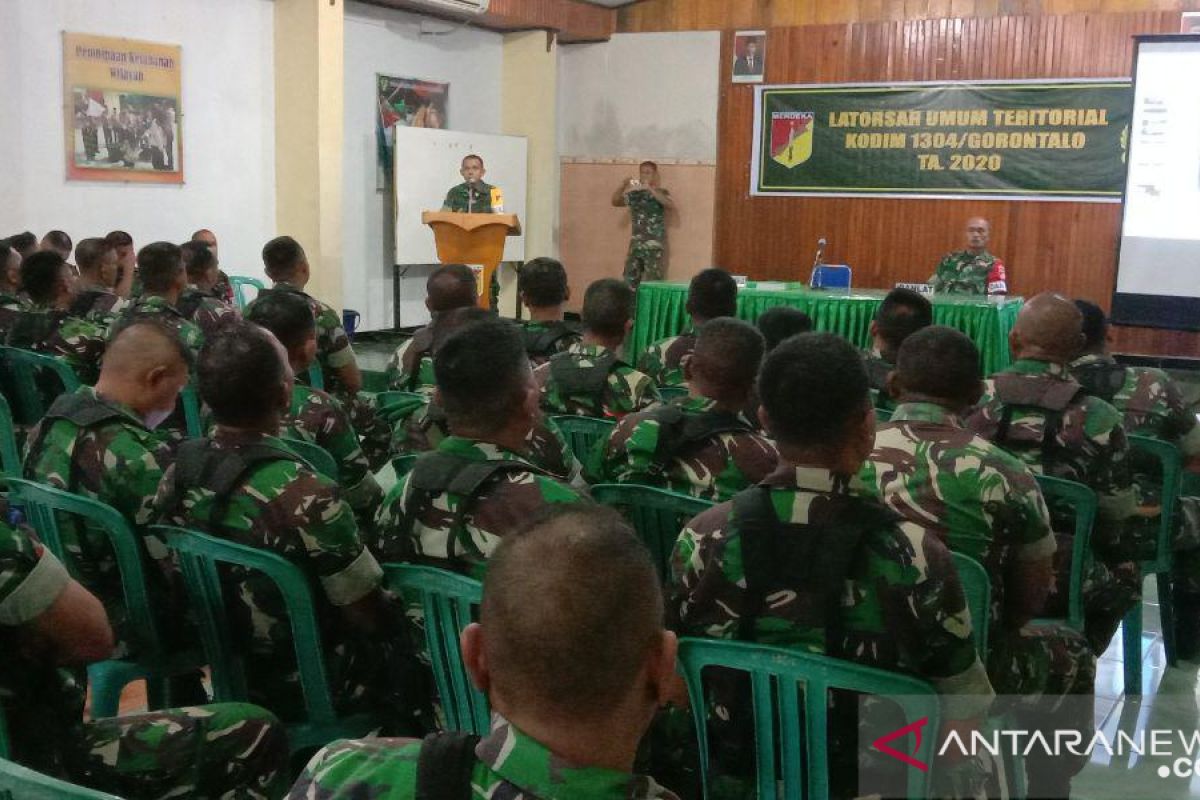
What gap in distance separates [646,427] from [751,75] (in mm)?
8608

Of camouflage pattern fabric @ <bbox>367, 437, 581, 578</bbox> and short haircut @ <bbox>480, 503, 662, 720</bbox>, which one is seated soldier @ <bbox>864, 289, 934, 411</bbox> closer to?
camouflage pattern fabric @ <bbox>367, 437, 581, 578</bbox>

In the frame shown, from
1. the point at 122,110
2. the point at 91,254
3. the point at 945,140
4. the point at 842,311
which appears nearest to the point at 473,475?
the point at 91,254

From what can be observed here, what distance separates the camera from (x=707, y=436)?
8.39 ft

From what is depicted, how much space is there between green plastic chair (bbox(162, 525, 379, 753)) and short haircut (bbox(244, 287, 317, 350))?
4.09ft

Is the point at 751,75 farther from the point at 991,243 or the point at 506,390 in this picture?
the point at 506,390

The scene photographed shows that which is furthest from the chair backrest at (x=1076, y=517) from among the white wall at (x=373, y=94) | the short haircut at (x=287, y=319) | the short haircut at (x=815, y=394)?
the white wall at (x=373, y=94)

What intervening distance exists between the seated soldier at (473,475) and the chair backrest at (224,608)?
19cm

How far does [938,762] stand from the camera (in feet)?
4.97

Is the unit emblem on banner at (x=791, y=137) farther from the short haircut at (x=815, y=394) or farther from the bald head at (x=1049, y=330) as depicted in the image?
the short haircut at (x=815, y=394)

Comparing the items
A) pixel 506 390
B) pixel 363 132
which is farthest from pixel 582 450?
pixel 363 132

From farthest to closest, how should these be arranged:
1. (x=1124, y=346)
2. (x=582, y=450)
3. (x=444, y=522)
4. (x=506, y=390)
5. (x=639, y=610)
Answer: (x=1124, y=346) → (x=582, y=450) → (x=506, y=390) → (x=444, y=522) → (x=639, y=610)

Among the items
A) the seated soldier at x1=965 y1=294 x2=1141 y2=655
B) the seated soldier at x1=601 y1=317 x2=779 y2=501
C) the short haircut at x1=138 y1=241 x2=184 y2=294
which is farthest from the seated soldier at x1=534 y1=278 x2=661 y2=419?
the short haircut at x1=138 y1=241 x2=184 y2=294

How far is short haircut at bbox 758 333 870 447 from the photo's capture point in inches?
69.2

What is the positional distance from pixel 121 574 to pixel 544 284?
2.40 m
